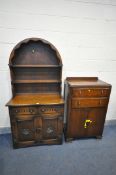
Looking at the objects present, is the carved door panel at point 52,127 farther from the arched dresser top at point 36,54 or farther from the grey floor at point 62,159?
the arched dresser top at point 36,54

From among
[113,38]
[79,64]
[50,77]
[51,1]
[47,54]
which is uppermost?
[51,1]

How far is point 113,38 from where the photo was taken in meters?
2.17

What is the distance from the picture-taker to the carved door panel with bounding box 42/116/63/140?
1.86 meters

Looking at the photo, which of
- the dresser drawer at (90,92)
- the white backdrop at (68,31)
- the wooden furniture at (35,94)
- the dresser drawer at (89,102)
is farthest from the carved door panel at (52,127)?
the white backdrop at (68,31)

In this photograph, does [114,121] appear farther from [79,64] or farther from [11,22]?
[11,22]

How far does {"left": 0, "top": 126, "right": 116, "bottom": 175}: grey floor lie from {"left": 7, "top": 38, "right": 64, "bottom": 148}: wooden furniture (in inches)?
5.5

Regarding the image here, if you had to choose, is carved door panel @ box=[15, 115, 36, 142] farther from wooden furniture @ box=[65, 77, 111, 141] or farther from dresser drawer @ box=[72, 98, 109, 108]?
dresser drawer @ box=[72, 98, 109, 108]

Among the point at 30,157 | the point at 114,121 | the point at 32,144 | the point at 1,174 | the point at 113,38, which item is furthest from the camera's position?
the point at 114,121

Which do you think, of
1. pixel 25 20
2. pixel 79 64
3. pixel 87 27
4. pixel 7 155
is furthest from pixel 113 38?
pixel 7 155

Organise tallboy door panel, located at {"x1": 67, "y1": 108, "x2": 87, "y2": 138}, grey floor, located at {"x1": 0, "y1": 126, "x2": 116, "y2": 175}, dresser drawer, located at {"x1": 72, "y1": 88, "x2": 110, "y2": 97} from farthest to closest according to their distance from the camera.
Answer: tallboy door panel, located at {"x1": 67, "y1": 108, "x2": 87, "y2": 138}, dresser drawer, located at {"x1": 72, "y1": 88, "x2": 110, "y2": 97}, grey floor, located at {"x1": 0, "y1": 126, "x2": 116, "y2": 175}

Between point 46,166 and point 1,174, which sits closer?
point 1,174

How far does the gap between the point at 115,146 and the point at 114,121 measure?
0.66 meters

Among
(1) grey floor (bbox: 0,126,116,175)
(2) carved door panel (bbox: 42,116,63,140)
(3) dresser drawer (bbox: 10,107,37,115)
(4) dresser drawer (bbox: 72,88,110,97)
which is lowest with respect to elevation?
(1) grey floor (bbox: 0,126,116,175)

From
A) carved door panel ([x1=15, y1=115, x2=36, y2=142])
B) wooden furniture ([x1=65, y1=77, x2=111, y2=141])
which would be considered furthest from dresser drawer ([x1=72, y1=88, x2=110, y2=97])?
carved door panel ([x1=15, y1=115, x2=36, y2=142])
